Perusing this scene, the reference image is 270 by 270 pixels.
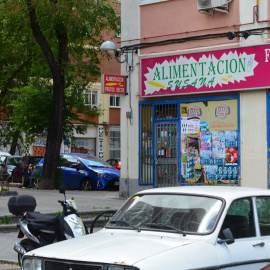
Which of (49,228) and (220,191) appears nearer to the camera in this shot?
(220,191)

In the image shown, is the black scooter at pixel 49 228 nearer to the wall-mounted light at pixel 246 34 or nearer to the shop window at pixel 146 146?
the wall-mounted light at pixel 246 34

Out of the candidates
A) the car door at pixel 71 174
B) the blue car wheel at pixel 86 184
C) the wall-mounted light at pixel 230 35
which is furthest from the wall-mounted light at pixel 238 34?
the blue car wheel at pixel 86 184

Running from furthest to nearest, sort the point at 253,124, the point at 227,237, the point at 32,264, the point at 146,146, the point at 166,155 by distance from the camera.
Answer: the point at 146,146 → the point at 166,155 → the point at 253,124 → the point at 227,237 → the point at 32,264

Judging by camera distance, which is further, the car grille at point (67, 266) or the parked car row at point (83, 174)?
the parked car row at point (83, 174)

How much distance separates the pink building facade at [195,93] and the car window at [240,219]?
1164 centimetres

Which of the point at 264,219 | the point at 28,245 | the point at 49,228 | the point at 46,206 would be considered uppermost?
the point at 264,219

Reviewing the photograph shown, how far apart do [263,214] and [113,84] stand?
14519mm

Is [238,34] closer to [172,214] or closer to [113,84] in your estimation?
[113,84]

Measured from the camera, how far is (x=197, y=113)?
20578 mm

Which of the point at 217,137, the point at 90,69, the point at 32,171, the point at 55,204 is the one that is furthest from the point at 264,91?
the point at 32,171

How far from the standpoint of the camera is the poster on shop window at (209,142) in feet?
64.8

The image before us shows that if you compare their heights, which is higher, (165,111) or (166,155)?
(165,111)

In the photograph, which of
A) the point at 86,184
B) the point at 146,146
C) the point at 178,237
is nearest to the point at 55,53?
the point at 86,184

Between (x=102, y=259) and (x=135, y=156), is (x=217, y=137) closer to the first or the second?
(x=135, y=156)
